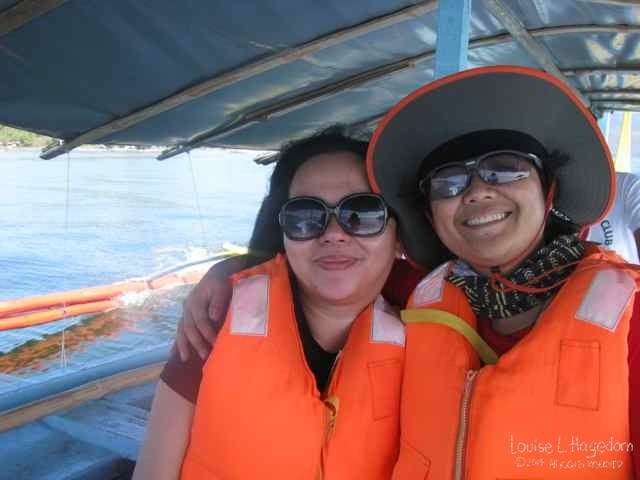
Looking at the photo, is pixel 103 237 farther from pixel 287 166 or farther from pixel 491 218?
pixel 491 218

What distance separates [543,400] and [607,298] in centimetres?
20

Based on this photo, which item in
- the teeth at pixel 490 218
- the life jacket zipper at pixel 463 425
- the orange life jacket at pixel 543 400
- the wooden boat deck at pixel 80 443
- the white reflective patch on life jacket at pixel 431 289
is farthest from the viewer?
the wooden boat deck at pixel 80 443

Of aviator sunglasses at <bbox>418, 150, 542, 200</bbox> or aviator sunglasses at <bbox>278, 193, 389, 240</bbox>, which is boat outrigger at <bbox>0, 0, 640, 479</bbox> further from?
aviator sunglasses at <bbox>278, 193, 389, 240</bbox>

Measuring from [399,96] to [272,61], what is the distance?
1448 millimetres

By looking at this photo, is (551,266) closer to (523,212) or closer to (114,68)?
(523,212)

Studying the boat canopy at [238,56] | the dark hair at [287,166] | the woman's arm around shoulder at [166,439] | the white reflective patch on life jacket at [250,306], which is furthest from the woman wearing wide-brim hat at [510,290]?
the boat canopy at [238,56]

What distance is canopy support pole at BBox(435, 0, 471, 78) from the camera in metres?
2.21

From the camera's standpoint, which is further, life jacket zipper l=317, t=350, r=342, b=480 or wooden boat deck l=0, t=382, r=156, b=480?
wooden boat deck l=0, t=382, r=156, b=480

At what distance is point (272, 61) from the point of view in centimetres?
276

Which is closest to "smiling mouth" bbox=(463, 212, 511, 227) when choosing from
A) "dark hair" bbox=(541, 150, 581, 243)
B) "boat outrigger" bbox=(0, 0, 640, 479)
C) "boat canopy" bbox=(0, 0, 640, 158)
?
"dark hair" bbox=(541, 150, 581, 243)

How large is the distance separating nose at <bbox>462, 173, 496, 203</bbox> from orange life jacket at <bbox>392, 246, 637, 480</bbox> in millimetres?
209

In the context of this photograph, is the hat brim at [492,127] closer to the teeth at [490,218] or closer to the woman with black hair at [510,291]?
the woman with black hair at [510,291]

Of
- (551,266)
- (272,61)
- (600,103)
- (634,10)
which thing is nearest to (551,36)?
(634,10)

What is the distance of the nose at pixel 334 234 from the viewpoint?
4.09 feet
